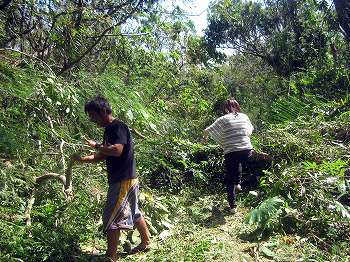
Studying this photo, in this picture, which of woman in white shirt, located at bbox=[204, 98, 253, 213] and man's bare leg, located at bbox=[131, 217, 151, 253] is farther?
woman in white shirt, located at bbox=[204, 98, 253, 213]

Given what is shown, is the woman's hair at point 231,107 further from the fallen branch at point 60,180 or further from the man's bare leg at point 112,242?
the man's bare leg at point 112,242

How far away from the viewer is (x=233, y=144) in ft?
17.2

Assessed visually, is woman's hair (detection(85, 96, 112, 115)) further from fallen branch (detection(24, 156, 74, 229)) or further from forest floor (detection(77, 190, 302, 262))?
forest floor (detection(77, 190, 302, 262))

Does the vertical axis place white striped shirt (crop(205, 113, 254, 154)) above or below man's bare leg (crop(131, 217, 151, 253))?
above

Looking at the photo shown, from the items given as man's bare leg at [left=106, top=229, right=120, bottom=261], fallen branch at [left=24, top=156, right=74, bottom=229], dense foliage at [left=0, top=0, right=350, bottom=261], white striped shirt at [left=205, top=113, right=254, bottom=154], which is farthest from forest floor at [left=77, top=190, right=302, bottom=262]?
white striped shirt at [left=205, top=113, right=254, bottom=154]

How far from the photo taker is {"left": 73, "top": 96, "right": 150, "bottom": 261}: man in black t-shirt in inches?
144

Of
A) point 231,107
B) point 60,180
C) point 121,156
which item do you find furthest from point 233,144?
point 60,180

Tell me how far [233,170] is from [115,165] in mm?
1946

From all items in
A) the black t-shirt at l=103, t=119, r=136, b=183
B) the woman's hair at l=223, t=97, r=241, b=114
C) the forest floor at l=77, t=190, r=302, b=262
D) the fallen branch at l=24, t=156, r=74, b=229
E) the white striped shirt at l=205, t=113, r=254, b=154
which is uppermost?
the woman's hair at l=223, t=97, r=241, b=114

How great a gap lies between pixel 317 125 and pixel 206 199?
201cm

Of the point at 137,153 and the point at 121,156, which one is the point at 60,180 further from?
the point at 137,153

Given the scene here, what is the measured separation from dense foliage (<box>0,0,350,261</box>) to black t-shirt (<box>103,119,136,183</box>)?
2.43 feet

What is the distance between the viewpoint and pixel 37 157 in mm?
4789

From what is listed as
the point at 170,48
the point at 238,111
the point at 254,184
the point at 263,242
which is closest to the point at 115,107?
the point at 238,111
